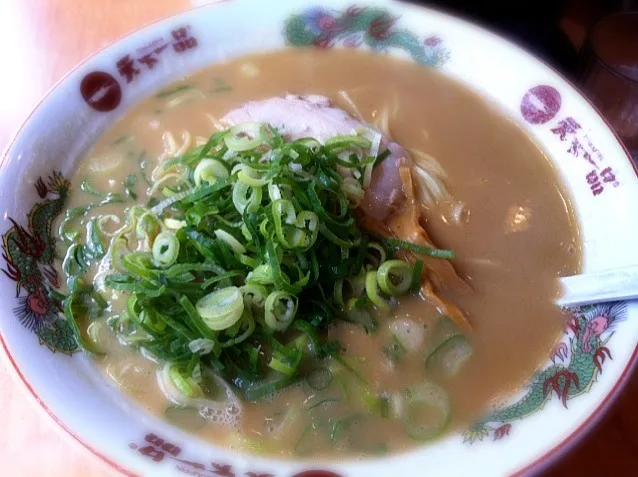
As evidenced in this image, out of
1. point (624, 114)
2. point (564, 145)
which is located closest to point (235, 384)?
point (564, 145)

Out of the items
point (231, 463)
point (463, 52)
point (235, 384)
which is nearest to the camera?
point (231, 463)

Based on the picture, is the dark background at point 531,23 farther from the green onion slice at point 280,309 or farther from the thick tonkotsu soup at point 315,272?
the green onion slice at point 280,309

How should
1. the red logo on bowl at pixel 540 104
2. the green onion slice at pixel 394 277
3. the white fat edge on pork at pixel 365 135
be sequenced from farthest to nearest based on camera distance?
1. the red logo on bowl at pixel 540 104
2. the white fat edge on pork at pixel 365 135
3. the green onion slice at pixel 394 277

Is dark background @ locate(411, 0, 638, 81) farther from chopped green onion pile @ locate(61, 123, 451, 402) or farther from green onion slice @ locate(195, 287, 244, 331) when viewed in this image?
green onion slice @ locate(195, 287, 244, 331)

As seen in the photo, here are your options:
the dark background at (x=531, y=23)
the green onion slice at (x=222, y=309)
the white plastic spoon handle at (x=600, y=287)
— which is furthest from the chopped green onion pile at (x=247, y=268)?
the dark background at (x=531, y=23)

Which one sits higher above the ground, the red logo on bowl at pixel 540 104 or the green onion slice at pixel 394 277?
the red logo on bowl at pixel 540 104

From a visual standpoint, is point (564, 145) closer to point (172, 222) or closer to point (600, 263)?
point (600, 263)
